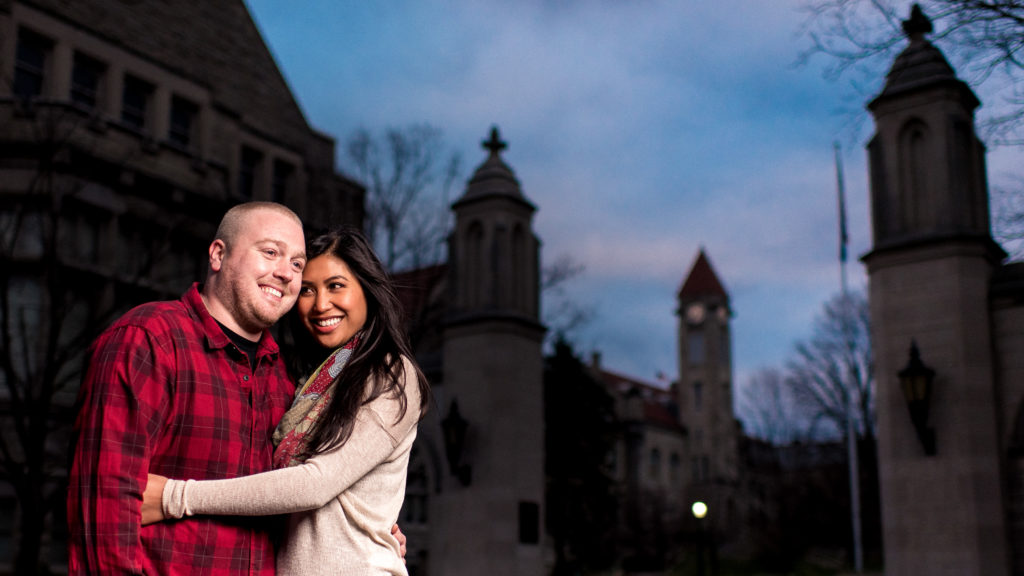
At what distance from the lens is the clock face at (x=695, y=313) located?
82.1 m

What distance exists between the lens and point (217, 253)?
2836mm

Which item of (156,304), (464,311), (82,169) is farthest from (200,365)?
(82,169)

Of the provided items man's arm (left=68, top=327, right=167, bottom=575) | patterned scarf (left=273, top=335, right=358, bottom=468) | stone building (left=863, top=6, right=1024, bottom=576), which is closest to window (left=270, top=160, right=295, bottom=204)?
stone building (left=863, top=6, right=1024, bottom=576)

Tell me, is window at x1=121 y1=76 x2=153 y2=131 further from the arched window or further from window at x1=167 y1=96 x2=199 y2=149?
the arched window

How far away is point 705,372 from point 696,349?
2.30m

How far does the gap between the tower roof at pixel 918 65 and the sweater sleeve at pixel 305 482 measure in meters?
10.8

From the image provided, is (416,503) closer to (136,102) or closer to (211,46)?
(136,102)

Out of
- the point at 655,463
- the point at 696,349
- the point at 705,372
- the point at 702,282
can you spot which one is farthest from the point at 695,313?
the point at 655,463

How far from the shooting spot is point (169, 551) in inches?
97.7

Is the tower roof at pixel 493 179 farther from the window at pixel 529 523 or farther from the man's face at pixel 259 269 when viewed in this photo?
the man's face at pixel 259 269

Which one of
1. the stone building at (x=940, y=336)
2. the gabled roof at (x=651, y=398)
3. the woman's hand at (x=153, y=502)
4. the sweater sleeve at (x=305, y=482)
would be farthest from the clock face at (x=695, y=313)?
the woman's hand at (x=153, y=502)

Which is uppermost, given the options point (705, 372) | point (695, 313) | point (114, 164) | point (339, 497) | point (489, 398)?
point (695, 313)

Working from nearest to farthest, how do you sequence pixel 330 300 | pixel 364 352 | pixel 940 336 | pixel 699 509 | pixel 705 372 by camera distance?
pixel 364 352, pixel 330 300, pixel 940 336, pixel 699 509, pixel 705 372

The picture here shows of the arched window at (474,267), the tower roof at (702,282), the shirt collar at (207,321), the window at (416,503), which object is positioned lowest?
the window at (416,503)
